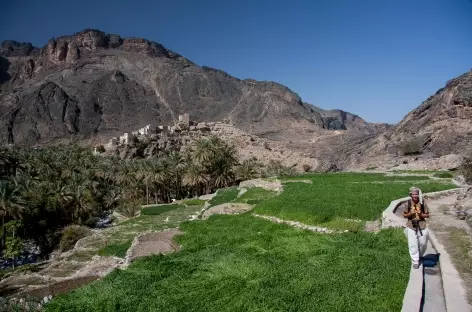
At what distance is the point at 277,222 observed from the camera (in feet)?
68.0

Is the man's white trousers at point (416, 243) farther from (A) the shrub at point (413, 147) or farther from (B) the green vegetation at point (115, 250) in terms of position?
(A) the shrub at point (413, 147)

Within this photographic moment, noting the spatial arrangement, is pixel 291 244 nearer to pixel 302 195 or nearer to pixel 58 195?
pixel 302 195

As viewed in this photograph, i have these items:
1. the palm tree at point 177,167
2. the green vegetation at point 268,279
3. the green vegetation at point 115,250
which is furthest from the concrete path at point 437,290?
the palm tree at point 177,167

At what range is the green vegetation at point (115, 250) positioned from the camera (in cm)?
2222

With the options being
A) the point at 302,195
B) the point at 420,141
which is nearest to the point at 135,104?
the point at 420,141

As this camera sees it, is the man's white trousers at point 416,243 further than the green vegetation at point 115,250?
No

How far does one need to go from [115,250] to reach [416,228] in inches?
701

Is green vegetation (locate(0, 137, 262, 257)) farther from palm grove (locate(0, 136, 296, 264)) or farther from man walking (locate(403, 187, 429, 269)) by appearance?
man walking (locate(403, 187, 429, 269))

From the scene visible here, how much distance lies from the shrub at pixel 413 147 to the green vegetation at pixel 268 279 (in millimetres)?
57098

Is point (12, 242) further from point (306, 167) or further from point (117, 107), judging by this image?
point (117, 107)

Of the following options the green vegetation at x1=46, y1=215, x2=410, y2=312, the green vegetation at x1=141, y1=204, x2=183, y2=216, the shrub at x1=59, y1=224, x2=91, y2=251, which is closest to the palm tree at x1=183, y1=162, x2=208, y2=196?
the green vegetation at x1=141, y1=204, x2=183, y2=216

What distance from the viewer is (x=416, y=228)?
A: 9.99 metres

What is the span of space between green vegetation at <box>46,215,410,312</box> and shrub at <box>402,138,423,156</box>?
187 ft

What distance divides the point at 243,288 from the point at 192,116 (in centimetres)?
16612
